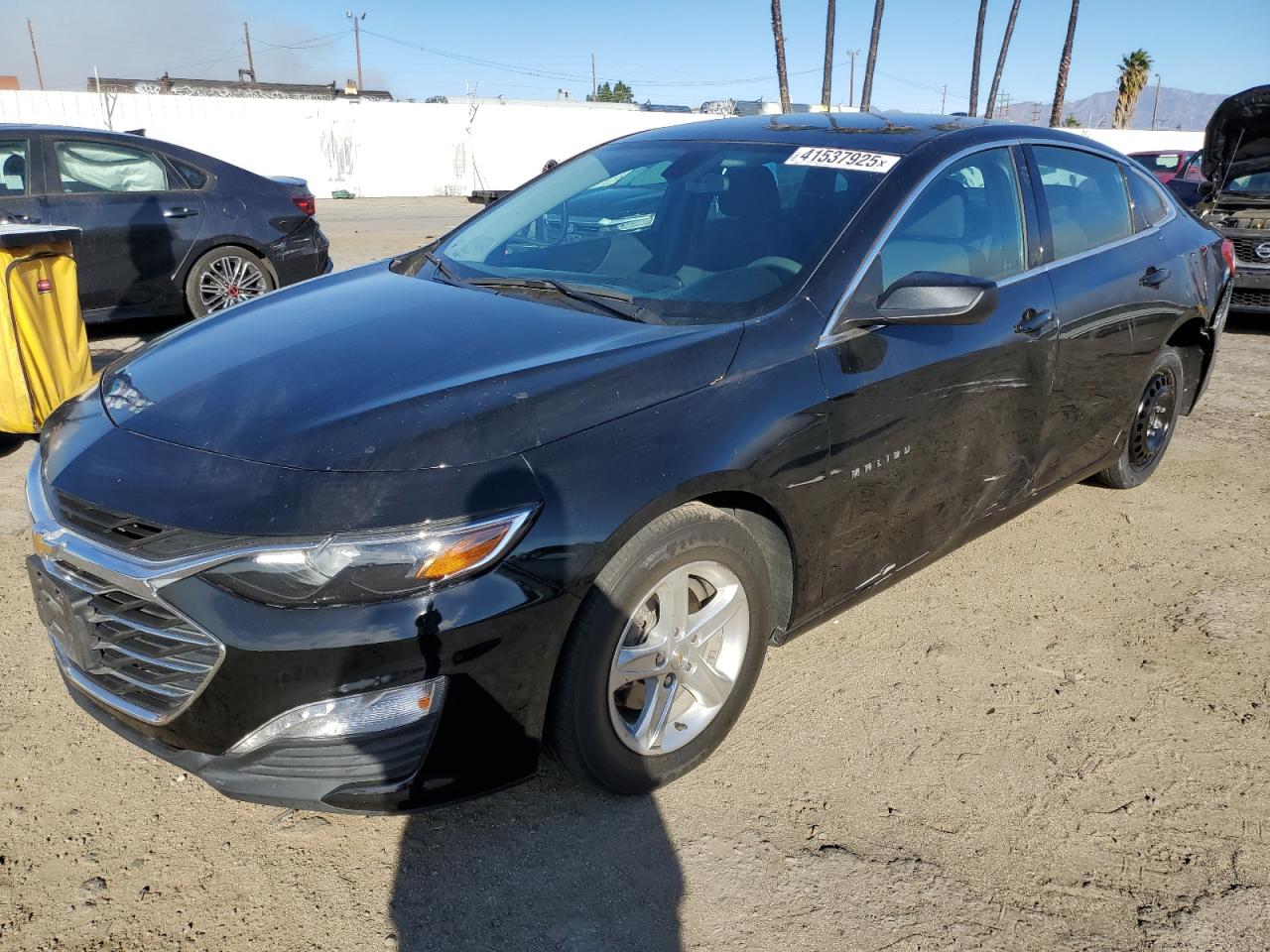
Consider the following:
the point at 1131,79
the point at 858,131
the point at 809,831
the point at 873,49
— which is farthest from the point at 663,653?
the point at 1131,79

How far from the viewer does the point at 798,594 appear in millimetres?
2982

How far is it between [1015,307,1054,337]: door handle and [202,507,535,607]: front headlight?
2267 millimetres

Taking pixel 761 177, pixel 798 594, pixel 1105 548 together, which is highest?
pixel 761 177

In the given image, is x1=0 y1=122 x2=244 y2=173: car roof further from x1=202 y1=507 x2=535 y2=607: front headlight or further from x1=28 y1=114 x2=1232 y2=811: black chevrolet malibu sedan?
x1=202 y1=507 x2=535 y2=607: front headlight

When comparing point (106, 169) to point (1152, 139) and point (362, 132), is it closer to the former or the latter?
point (362, 132)

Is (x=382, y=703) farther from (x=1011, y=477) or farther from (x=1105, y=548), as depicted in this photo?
(x=1105, y=548)

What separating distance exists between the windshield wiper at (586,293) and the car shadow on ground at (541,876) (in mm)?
1333

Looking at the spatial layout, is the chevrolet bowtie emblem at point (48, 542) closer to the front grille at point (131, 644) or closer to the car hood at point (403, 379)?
the front grille at point (131, 644)

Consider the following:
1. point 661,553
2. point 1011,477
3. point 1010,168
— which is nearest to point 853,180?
point 1010,168

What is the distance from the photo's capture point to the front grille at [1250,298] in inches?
352

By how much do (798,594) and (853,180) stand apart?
132 centimetres

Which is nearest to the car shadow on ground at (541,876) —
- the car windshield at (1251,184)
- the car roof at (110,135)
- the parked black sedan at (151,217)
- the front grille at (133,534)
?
the front grille at (133,534)

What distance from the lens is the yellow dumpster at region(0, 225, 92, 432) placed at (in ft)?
16.1

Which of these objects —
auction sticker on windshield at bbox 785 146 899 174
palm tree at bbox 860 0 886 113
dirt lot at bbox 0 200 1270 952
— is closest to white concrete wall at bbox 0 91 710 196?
palm tree at bbox 860 0 886 113
